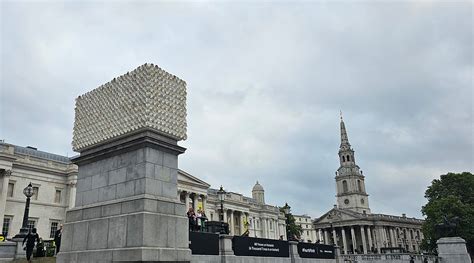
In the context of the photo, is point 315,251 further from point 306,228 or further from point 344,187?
point 306,228

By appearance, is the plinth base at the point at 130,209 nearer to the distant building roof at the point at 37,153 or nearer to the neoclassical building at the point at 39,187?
the neoclassical building at the point at 39,187

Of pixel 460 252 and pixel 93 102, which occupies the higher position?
pixel 93 102

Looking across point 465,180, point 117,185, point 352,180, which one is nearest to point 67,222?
point 117,185

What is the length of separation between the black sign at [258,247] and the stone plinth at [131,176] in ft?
27.2

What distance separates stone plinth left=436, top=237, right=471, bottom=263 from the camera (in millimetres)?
29781

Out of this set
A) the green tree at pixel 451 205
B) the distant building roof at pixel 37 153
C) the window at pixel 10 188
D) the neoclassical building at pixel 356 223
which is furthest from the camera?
the neoclassical building at pixel 356 223

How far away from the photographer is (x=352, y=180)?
123938 millimetres

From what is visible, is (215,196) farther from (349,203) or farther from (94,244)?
(94,244)

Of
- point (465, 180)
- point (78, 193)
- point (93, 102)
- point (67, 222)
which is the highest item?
point (465, 180)

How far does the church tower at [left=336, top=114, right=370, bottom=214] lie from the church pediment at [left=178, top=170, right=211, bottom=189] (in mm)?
64283

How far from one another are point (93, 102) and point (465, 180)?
6189 cm

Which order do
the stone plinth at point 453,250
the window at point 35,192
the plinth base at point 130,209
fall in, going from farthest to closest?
the window at point 35,192 → the stone plinth at point 453,250 → the plinth base at point 130,209

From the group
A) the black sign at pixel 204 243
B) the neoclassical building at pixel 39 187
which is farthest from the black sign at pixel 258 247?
the neoclassical building at pixel 39 187

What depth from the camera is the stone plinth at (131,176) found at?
8.83 meters
